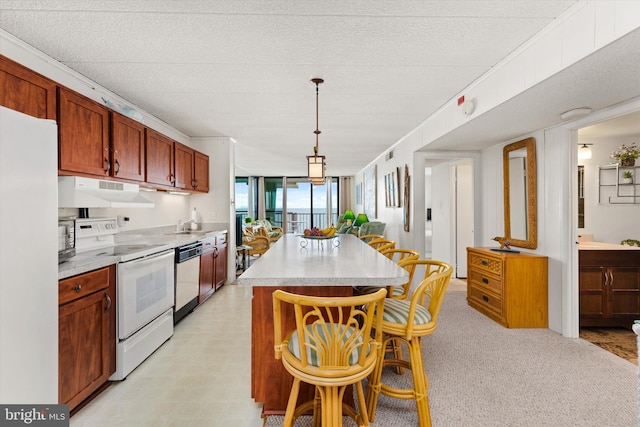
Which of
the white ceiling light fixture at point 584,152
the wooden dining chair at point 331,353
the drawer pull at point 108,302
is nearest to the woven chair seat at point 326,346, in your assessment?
the wooden dining chair at point 331,353

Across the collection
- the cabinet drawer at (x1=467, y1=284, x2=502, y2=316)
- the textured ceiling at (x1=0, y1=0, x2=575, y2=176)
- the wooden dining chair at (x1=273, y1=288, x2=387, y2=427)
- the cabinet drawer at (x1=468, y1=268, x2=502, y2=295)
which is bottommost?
the cabinet drawer at (x1=467, y1=284, x2=502, y2=316)

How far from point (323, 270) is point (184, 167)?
323 centimetres

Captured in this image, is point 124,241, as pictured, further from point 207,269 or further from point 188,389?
point 188,389

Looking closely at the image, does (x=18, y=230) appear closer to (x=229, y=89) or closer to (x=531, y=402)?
(x=229, y=89)

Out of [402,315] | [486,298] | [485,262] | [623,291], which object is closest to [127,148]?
[402,315]

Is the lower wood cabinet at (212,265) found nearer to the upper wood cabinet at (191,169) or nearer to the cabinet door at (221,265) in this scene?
the cabinet door at (221,265)

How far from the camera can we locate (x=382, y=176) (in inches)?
273

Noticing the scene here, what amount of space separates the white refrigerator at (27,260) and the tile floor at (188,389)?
64 centimetres

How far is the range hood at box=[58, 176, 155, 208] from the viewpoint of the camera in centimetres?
227

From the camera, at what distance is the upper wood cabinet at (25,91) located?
69.3 inches

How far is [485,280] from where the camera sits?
360cm

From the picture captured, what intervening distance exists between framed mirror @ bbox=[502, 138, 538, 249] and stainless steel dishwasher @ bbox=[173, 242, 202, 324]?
3.71m

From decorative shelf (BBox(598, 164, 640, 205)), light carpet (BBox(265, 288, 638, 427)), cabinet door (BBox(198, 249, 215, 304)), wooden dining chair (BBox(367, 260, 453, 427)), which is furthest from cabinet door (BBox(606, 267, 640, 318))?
cabinet door (BBox(198, 249, 215, 304))

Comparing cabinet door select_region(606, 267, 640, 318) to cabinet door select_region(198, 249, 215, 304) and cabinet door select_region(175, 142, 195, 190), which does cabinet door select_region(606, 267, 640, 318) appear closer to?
cabinet door select_region(198, 249, 215, 304)
